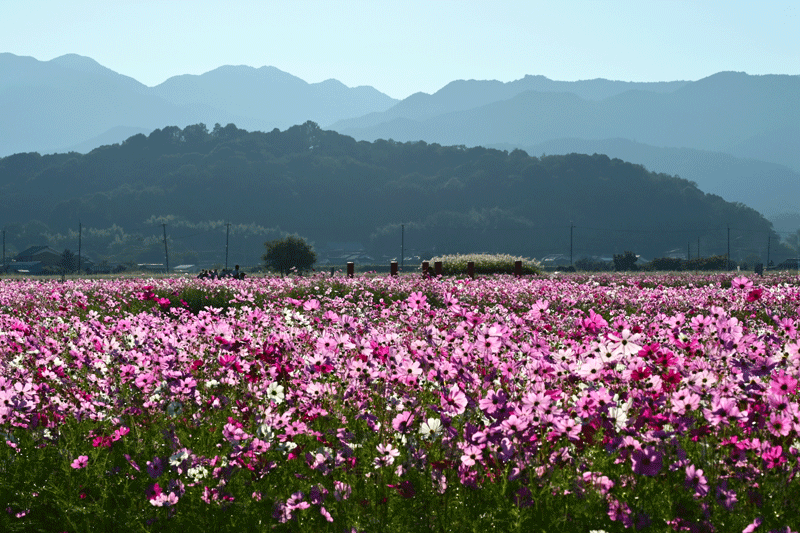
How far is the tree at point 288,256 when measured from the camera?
39250 mm

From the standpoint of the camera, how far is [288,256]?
129 ft

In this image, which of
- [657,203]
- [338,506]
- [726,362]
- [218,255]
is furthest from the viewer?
[657,203]

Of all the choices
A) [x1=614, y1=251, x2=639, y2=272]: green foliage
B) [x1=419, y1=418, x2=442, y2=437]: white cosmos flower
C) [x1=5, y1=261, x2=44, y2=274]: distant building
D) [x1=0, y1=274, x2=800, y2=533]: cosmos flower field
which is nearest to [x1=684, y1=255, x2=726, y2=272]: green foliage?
[x1=614, y1=251, x2=639, y2=272]: green foliage

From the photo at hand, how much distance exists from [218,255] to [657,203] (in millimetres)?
111333

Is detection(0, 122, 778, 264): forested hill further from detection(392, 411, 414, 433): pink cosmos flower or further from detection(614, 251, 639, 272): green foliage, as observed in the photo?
detection(392, 411, 414, 433): pink cosmos flower

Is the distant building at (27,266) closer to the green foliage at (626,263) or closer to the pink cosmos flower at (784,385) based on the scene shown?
the green foliage at (626,263)

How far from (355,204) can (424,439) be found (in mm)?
174242

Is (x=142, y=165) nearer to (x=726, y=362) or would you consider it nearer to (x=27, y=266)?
(x=27, y=266)

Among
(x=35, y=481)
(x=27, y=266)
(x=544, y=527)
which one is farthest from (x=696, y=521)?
(x=27, y=266)

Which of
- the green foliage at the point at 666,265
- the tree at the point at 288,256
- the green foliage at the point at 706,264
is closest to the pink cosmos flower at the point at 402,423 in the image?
the tree at the point at 288,256

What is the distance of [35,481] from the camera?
4203 millimetres

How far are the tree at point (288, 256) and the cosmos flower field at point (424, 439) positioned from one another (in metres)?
34.3

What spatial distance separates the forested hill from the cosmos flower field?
150m

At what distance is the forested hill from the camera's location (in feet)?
524
